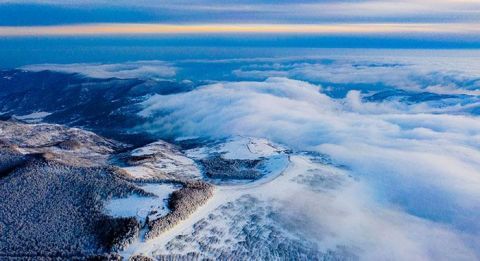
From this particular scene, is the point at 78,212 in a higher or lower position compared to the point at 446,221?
higher

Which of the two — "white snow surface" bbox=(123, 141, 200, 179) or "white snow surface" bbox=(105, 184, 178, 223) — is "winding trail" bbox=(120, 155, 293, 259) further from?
"white snow surface" bbox=(123, 141, 200, 179)

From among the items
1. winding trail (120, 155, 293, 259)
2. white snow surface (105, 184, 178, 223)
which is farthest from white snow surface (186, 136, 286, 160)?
white snow surface (105, 184, 178, 223)

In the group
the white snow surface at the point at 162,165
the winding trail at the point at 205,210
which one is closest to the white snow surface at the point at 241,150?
the white snow surface at the point at 162,165

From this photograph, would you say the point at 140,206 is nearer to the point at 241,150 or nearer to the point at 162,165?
the point at 162,165

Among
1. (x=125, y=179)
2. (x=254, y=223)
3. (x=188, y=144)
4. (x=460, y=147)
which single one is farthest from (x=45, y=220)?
(x=460, y=147)

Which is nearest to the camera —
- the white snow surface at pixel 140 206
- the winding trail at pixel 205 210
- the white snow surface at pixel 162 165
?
the winding trail at pixel 205 210

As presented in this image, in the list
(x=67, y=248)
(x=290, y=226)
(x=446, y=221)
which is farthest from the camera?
(x=446, y=221)

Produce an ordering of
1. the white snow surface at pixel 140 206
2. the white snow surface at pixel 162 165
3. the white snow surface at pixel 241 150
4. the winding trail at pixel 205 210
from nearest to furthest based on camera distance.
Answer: the winding trail at pixel 205 210
the white snow surface at pixel 140 206
the white snow surface at pixel 162 165
the white snow surface at pixel 241 150

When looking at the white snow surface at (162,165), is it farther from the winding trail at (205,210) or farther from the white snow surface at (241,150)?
the winding trail at (205,210)

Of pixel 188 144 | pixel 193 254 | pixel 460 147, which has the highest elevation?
pixel 193 254

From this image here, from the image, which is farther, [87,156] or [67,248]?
[87,156]

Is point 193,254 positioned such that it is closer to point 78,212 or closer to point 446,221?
point 78,212
